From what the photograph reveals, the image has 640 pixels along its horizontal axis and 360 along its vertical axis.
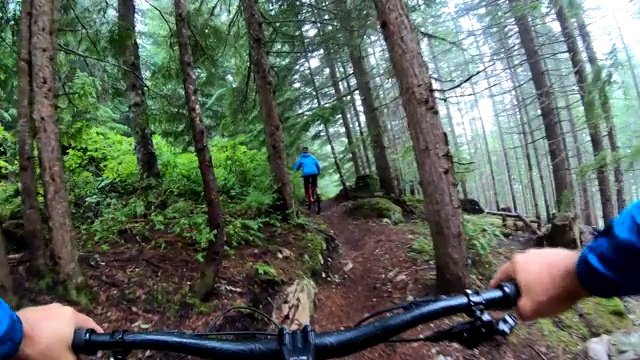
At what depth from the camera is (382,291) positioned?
7.60 metres

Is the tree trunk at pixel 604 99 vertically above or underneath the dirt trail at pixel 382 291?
above

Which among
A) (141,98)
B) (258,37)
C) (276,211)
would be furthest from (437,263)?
(141,98)

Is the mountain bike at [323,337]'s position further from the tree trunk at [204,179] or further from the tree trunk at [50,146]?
the tree trunk at [204,179]

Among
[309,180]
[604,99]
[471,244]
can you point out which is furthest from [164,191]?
[604,99]

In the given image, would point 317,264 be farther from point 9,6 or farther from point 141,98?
point 9,6

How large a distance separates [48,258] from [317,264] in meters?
4.34

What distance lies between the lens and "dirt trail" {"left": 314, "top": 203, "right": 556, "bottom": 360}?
580 cm

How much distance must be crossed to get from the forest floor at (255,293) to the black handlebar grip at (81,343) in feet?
11.6

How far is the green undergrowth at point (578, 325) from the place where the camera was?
6426mm

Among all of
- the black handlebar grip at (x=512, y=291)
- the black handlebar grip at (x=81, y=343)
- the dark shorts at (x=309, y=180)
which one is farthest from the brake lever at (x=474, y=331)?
the dark shorts at (x=309, y=180)

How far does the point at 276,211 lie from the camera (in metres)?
9.08

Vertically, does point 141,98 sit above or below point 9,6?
below

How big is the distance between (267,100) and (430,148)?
4.19 metres

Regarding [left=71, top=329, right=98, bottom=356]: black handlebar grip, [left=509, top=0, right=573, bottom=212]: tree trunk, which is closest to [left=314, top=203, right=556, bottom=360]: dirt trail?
[left=71, top=329, right=98, bottom=356]: black handlebar grip
